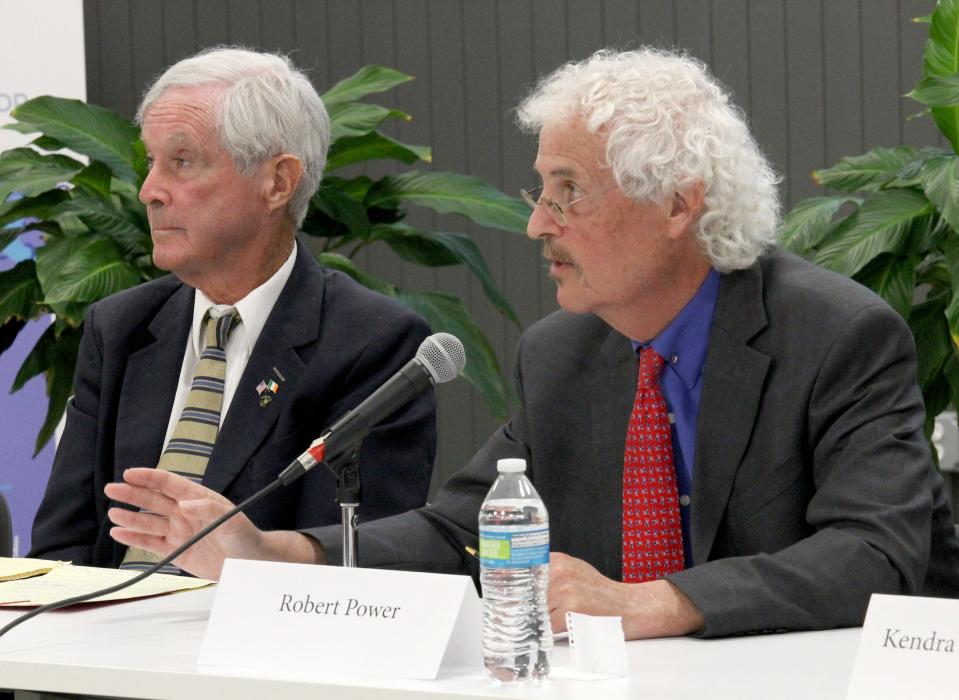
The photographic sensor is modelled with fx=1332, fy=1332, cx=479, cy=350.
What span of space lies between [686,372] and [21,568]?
0.97 m

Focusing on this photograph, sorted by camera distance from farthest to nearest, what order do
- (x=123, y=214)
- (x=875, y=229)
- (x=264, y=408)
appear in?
(x=123, y=214)
(x=875, y=229)
(x=264, y=408)

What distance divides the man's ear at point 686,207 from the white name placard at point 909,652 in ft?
2.80

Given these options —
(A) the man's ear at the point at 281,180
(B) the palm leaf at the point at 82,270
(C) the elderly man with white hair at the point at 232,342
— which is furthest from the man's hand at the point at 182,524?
(B) the palm leaf at the point at 82,270

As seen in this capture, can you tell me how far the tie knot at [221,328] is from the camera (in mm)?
2285

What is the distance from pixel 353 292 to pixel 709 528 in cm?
86

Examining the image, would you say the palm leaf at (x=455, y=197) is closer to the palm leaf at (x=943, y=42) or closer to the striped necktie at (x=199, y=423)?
the palm leaf at (x=943, y=42)

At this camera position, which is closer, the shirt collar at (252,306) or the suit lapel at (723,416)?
the suit lapel at (723,416)

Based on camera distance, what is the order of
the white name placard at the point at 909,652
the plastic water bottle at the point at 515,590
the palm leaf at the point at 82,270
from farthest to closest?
the palm leaf at the point at 82,270 < the plastic water bottle at the point at 515,590 < the white name placard at the point at 909,652

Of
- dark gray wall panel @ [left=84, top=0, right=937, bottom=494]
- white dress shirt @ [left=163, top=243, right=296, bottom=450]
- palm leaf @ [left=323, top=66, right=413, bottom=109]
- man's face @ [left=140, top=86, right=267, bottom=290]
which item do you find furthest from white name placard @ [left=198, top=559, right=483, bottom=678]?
dark gray wall panel @ [left=84, top=0, right=937, bottom=494]

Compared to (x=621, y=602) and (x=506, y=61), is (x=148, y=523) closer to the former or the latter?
(x=621, y=602)

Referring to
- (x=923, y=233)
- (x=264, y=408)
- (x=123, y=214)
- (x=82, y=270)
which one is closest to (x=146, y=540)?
(x=264, y=408)

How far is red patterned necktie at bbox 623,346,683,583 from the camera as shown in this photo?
1.79 m

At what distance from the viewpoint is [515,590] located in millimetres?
1203

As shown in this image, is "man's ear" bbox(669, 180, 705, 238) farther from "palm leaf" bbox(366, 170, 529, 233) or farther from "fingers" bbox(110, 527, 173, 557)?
"palm leaf" bbox(366, 170, 529, 233)
